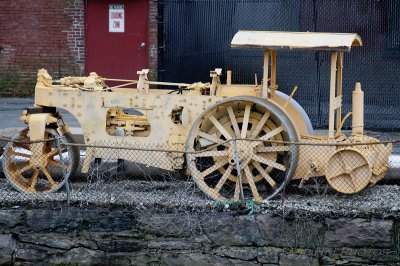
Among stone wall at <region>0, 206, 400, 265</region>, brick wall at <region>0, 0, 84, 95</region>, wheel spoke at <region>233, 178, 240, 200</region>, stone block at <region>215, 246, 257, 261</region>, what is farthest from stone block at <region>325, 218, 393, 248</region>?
brick wall at <region>0, 0, 84, 95</region>

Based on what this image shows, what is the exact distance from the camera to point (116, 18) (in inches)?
774

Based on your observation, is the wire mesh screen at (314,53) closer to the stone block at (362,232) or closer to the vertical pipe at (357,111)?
the vertical pipe at (357,111)

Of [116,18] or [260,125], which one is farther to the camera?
[116,18]

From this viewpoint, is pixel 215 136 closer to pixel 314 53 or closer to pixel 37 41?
pixel 314 53

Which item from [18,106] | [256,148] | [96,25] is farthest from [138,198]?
[96,25]

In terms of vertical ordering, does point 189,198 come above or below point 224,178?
below

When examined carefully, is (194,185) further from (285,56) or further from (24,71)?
(24,71)

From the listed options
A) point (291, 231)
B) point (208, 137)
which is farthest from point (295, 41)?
point (291, 231)

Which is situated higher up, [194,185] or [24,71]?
[24,71]

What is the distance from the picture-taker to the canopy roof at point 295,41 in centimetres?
991

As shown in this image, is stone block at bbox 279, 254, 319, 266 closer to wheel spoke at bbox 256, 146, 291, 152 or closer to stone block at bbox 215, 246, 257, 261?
stone block at bbox 215, 246, 257, 261

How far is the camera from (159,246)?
9859 millimetres

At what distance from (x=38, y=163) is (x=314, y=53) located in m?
6.12

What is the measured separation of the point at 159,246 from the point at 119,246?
46 centimetres
